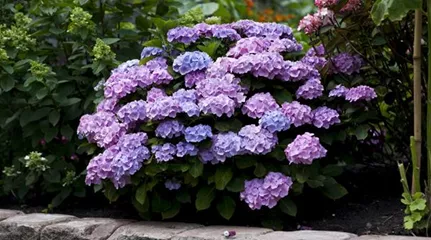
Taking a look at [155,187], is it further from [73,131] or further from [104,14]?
[104,14]

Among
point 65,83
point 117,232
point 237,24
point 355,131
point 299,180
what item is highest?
point 237,24

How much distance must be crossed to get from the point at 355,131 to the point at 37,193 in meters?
1.77

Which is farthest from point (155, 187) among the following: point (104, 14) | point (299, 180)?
point (104, 14)

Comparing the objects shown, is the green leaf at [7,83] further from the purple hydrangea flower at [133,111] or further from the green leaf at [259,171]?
the green leaf at [259,171]

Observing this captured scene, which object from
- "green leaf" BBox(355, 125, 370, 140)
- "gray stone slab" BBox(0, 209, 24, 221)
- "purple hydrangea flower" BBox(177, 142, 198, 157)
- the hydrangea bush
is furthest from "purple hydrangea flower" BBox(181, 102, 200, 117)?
"gray stone slab" BBox(0, 209, 24, 221)

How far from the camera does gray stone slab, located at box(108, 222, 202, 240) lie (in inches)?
116

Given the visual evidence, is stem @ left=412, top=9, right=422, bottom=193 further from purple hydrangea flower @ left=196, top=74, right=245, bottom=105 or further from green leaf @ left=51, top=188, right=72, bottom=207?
green leaf @ left=51, top=188, right=72, bottom=207

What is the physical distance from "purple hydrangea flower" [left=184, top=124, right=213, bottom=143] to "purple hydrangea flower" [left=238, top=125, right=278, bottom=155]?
0.13 metres

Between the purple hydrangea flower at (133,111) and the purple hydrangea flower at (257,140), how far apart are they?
1.45 feet

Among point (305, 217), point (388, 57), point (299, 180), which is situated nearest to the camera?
point (299, 180)

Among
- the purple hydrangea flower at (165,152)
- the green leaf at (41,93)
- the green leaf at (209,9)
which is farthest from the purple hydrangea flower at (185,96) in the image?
the green leaf at (209,9)

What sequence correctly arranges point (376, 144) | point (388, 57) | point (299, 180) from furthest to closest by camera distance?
1. point (376, 144)
2. point (388, 57)
3. point (299, 180)

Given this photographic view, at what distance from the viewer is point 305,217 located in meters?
3.27

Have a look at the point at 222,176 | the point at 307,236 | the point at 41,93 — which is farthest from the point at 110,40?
the point at 307,236
